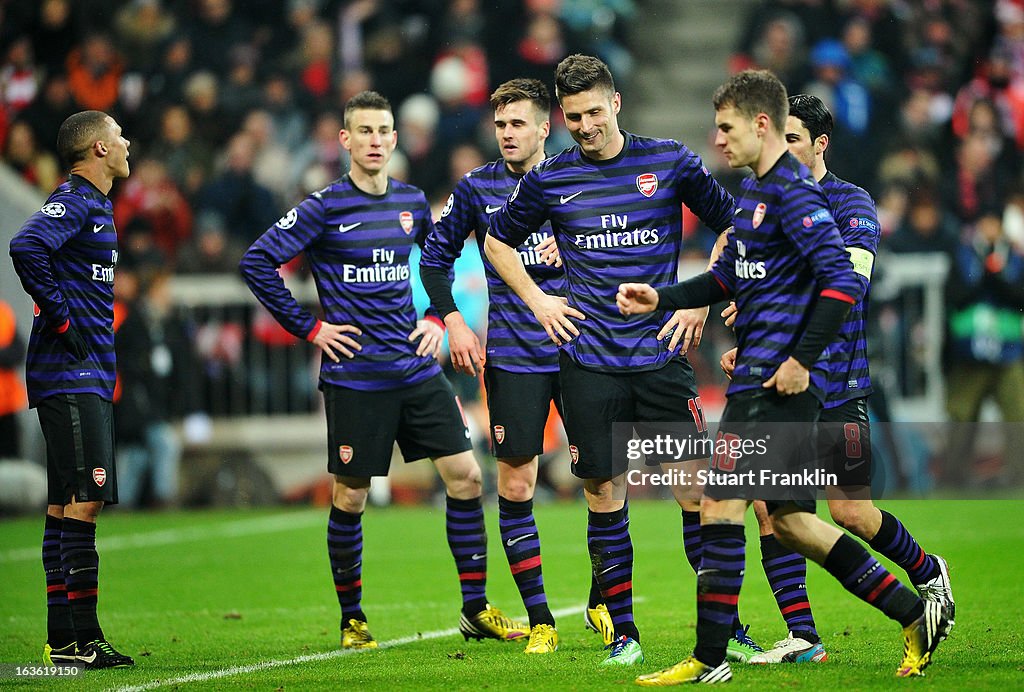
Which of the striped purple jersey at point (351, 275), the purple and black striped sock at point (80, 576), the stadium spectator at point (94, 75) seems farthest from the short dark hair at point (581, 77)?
the stadium spectator at point (94, 75)

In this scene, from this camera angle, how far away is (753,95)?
5594 millimetres

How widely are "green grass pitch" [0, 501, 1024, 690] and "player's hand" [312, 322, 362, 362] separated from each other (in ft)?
4.98

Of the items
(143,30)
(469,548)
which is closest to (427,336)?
(469,548)

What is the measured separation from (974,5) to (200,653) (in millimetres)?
13534

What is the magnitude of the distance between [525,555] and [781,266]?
230cm

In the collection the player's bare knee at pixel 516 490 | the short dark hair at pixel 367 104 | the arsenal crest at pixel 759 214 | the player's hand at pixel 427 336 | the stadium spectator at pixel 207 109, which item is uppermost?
the stadium spectator at pixel 207 109

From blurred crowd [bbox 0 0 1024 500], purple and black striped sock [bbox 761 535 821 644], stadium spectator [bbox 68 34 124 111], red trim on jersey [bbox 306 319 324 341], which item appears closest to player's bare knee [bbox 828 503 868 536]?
purple and black striped sock [bbox 761 535 821 644]

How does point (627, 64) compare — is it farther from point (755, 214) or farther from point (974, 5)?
point (755, 214)

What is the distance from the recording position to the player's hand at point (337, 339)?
25.0 feet

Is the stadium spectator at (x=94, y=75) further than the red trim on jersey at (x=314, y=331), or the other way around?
the stadium spectator at (x=94, y=75)

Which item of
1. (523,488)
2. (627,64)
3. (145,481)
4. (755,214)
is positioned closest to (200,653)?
(523,488)

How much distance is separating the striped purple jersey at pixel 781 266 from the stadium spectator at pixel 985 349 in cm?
881

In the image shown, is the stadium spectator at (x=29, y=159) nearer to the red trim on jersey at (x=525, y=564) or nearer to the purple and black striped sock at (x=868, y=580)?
the red trim on jersey at (x=525, y=564)

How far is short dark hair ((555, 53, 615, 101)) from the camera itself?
6.29 meters
